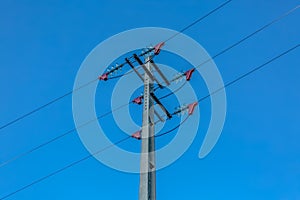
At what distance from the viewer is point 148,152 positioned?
821cm

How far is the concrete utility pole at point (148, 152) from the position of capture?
761 cm

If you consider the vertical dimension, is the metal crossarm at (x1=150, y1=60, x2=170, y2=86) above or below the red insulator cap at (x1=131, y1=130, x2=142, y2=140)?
above

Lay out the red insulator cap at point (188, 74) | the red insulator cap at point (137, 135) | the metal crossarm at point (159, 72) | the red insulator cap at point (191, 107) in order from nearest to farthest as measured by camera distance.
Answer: the red insulator cap at point (137, 135)
the red insulator cap at point (191, 107)
the red insulator cap at point (188, 74)
the metal crossarm at point (159, 72)

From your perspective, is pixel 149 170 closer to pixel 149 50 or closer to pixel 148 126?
pixel 148 126

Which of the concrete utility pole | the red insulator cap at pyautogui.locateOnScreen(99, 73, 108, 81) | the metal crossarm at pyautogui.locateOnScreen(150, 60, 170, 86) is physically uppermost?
the red insulator cap at pyautogui.locateOnScreen(99, 73, 108, 81)

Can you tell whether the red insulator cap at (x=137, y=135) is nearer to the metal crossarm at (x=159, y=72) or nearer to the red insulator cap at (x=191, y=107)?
the red insulator cap at (x=191, y=107)

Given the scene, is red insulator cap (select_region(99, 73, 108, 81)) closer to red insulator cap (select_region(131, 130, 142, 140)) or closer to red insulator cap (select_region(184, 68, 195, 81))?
red insulator cap (select_region(184, 68, 195, 81))

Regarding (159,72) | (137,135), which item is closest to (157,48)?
(159,72)

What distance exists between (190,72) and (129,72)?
1468 mm

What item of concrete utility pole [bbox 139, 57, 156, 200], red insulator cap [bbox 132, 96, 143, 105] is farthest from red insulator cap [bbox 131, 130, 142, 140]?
red insulator cap [bbox 132, 96, 143, 105]

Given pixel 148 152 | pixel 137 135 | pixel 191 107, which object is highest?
pixel 191 107

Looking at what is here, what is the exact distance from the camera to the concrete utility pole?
300 inches

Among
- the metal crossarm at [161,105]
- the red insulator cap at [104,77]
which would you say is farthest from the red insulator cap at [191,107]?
the red insulator cap at [104,77]

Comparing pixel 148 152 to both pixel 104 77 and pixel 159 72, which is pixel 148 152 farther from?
pixel 104 77
